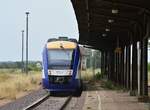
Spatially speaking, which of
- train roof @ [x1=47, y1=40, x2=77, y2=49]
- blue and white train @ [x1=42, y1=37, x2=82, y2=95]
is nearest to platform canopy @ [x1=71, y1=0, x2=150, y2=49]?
train roof @ [x1=47, y1=40, x2=77, y2=49]

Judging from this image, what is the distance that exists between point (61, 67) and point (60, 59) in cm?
62

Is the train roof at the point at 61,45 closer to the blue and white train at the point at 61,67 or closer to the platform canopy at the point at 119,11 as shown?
the blue and white train at the point at 61,67

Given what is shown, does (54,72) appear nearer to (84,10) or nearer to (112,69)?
(84,10)

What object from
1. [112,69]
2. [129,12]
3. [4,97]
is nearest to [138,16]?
[129,12]

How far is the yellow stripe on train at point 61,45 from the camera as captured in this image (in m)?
35.3

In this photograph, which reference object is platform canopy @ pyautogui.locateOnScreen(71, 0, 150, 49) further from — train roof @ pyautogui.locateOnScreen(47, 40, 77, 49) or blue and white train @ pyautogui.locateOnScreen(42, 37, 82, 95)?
blue and white train @ pyautogui.locateOnScreen(42, 37, 82, 95)

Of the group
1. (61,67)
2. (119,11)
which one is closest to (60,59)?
(61,67)

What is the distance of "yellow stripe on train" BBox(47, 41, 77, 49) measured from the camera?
35.3 m

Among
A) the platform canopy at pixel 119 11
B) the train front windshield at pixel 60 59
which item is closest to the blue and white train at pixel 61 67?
the train front windshield at pixel 60 59

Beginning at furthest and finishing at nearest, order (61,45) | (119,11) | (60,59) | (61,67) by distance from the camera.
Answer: (61,45)
(60,59)
(61,67)
(119,11)

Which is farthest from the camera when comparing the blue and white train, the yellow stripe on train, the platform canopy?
the yellow stripe on train

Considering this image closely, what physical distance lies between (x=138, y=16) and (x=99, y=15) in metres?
2.77

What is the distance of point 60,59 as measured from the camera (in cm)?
3503

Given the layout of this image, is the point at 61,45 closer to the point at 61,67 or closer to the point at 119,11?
the point at 61,67
